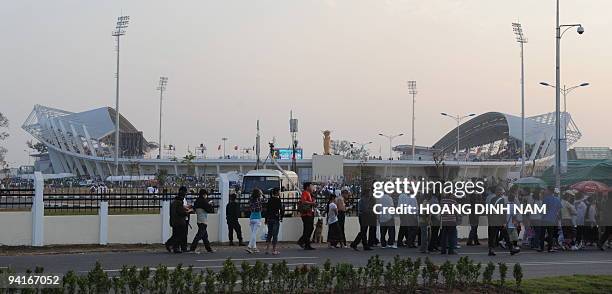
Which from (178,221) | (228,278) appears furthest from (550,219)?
(228,278)

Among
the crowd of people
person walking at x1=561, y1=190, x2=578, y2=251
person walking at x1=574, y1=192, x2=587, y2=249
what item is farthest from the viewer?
person walking at x1=574, y1=192, x2=587, y2=249

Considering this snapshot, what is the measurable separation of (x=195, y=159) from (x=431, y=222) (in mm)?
89195

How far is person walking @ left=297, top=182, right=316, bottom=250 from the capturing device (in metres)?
18.3

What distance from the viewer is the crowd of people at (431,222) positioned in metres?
17.2

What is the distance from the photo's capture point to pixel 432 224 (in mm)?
17922

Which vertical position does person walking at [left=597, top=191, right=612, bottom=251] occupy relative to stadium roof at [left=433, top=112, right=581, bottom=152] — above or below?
below

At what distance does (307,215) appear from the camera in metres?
18.5

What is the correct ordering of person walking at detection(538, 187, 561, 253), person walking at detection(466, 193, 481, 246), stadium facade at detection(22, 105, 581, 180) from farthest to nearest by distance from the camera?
stadium facade at detection(22, 105, 581, 180) < person walking at detection(538, 187, 561, 253) < person walking at detection(466, 193, 481, 246)

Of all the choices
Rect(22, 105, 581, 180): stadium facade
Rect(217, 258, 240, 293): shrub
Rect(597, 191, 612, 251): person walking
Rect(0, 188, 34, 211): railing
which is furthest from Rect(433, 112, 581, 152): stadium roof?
Rect(217, 258, 240, 293): shrub

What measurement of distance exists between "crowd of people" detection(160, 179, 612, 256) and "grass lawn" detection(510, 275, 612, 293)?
499cm

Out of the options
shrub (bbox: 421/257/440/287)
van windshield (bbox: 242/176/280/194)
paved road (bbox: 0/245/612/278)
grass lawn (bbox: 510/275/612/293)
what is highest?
van windshield (bbox: 242/176/280/194)

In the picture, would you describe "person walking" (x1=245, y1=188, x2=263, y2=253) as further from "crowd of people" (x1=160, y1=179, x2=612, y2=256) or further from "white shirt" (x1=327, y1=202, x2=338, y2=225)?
"white shirt" (x1=327, y1=202, x2=338, y2=225)

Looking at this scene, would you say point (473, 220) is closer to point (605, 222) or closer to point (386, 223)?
point (386, 223)

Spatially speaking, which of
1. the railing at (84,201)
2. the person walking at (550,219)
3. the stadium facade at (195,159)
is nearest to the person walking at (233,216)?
the railing at (84,201)
